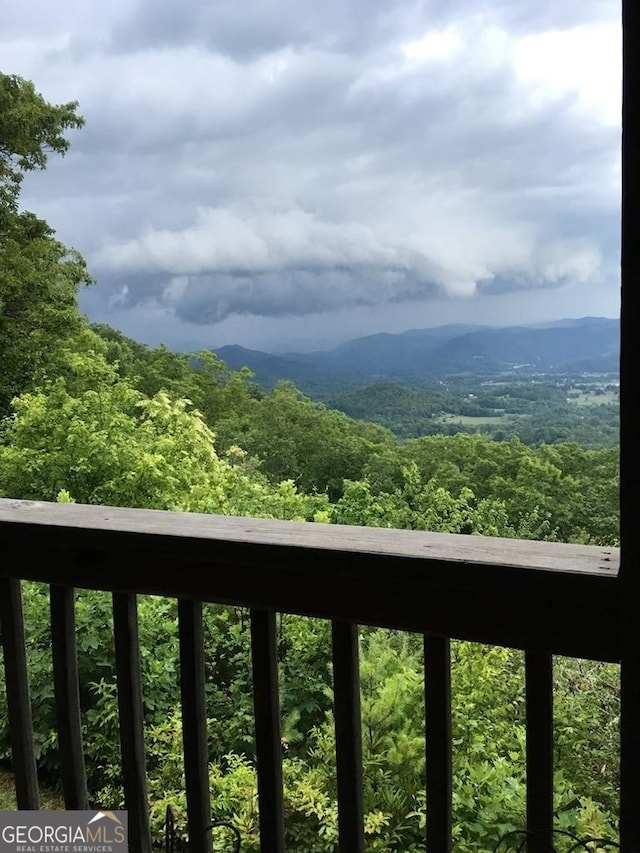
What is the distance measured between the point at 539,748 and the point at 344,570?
0.85ft

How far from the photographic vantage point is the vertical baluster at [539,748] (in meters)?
0.70

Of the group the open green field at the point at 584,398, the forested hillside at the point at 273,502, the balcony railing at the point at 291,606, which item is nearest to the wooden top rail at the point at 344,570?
the balcony railing at the point at 291,606

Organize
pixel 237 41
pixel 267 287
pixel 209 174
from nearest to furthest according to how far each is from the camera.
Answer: pixel 237 41
pixel 209 174
pixel 267 287

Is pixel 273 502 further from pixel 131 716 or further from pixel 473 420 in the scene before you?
pixel 131 716

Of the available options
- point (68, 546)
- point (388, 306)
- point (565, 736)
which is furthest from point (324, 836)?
point (388, 306)

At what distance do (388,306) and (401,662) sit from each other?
6.96m

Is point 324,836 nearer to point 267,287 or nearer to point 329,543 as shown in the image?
point 329,543

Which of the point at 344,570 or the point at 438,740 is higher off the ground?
the point at 344,570

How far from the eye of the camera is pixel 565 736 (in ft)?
7.59

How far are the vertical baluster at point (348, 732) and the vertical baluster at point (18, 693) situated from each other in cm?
45

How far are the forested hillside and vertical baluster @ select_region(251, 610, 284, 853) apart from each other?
77 cm

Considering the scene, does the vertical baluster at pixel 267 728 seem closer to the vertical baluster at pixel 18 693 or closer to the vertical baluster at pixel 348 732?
the vertical baluster at pixel 348 732
